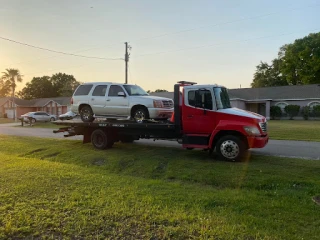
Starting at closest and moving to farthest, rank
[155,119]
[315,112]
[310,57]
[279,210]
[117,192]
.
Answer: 1. [279,210]
2. [117,192]
3. [155,119]
4. [315,112]
5. [310,57]

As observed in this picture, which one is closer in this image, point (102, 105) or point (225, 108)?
point (225, 108)

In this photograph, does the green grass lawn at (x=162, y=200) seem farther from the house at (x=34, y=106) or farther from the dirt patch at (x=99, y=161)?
the house at (x=34, y=106)

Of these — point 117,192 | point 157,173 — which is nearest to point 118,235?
point 117,192

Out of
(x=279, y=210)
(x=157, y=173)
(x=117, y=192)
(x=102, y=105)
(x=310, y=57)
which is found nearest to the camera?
(x=279, y=210)

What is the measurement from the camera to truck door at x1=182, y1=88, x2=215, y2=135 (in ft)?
30.7

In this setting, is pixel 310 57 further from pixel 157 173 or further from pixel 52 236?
pixel 52 236

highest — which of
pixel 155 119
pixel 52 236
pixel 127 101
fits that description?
pixel 127 101

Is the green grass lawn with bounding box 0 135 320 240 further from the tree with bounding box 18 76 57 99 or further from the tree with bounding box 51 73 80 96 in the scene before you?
the tree with bounding box 18 76 57 99

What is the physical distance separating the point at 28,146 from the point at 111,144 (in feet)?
13.1

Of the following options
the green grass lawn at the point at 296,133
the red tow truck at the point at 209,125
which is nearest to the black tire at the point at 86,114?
the red tow truck at the point at 209,125

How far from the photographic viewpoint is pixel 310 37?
167 ft

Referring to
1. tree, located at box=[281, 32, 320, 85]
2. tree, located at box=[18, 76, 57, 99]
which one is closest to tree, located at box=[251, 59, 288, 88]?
tree, located at box=[281, 32, 320, 85]

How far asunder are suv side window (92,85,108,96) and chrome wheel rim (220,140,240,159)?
5122 mm

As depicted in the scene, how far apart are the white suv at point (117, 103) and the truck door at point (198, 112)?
132 cm
